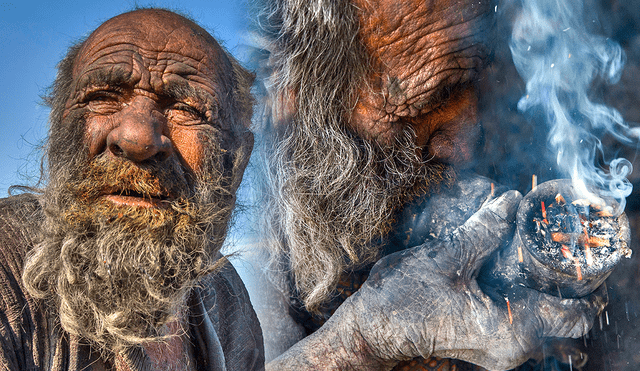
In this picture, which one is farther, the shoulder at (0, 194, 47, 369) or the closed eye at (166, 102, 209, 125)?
the closed eye at (166, 102, 209, 125)

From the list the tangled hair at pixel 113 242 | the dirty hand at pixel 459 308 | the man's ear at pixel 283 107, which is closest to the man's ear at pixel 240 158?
the tangled hair at pixel 113 242

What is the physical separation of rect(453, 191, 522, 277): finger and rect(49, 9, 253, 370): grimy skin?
92 cm

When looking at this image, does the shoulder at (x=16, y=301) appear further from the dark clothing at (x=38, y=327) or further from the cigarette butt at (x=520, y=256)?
the cigarette butt at (x=520, y=256)

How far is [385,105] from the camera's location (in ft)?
6.68

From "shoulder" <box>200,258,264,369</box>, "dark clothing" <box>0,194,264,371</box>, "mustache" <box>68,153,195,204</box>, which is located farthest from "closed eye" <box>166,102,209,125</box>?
"shoulder" <box>200,258,264,369</box>

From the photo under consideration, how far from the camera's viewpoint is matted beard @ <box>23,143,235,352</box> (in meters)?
1.24

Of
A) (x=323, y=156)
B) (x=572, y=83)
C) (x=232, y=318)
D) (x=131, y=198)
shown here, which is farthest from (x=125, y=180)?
(x=572, y=83)

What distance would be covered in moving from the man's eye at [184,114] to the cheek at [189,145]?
0.02 m

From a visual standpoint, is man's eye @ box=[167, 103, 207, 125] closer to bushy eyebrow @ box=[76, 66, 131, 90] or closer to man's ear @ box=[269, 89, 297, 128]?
bushy eyebrow @ box=[76, 66, 131, 90]

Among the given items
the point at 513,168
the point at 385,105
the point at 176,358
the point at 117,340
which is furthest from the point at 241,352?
the point at 513,168

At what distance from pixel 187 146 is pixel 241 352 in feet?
2.62

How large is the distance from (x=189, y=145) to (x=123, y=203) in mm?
245

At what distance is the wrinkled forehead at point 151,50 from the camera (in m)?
1.36

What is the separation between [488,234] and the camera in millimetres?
1765
